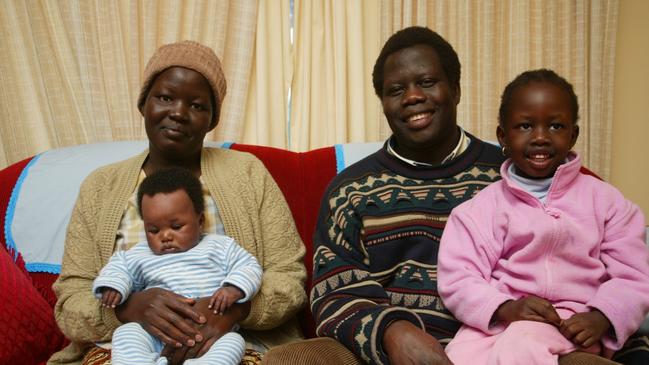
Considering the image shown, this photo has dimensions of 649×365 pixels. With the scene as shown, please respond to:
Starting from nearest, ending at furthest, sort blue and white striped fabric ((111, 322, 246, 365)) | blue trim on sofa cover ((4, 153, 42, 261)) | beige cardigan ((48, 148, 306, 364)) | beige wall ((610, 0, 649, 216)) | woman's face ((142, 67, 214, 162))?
blue and white striped fabric ((111, 322, 246, 365)) < beige cardigan ((48, 148, 306, 364)) < woman's face ((142, 67, 214, 162)) < blue trim on sofa cover ((4, 153, 42, 261)) < beige wall ((610, 0, 649, 216))

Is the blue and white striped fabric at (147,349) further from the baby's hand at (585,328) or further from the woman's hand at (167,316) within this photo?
the baby's hand at (585,328)

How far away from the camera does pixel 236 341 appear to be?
56.3 inches

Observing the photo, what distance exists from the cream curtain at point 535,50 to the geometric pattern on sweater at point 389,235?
37.9 inches

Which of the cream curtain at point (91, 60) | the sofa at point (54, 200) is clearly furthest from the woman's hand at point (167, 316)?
the cream curtain at point (91, 60)

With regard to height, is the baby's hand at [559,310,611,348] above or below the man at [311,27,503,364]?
below

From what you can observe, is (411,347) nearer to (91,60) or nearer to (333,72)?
(333,72)

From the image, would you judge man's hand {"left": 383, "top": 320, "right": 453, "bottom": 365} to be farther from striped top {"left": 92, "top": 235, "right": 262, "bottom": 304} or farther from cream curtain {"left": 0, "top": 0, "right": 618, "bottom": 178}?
cream curtain {"left": 0, "top": 0, "right": 618, "bottom": 178}

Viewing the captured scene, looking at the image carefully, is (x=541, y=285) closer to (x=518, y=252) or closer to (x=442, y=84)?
(x=518, y=252)

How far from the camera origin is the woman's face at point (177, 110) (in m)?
1.70

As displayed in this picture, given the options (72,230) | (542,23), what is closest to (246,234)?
(72,230)

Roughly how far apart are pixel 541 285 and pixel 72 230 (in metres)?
1.28

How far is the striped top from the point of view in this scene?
4.91 feet

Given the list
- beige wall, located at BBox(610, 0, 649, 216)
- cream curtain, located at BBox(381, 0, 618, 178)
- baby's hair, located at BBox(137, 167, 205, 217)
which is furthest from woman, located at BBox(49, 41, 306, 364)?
beige wall, located at BBox(610, 0, 649, 216)

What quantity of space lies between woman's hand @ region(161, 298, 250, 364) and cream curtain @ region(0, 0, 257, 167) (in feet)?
3.59
